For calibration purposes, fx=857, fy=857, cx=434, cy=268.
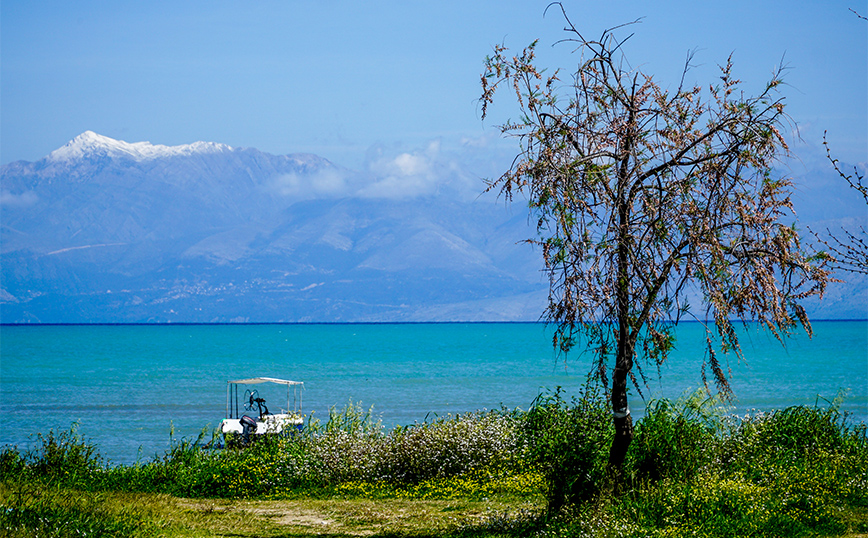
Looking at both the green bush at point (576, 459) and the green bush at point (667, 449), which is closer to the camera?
the green bush at point (576, 459)

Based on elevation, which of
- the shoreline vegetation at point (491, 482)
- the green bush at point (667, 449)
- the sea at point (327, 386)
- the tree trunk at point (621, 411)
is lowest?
the sea at point (327, 386)

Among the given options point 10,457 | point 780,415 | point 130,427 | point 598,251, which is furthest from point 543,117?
point 130,427

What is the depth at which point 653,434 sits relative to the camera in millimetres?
11188

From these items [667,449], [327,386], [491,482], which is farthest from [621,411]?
[327,386]

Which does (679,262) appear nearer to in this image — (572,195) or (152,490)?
(572,195)

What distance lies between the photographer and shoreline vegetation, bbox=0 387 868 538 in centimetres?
968

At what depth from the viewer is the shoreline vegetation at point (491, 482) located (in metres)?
9.68

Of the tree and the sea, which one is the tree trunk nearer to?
the tree

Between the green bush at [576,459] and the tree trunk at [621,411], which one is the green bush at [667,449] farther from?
the tree trunk at [621,411]

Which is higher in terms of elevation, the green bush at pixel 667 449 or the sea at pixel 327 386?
the green bush at pixel 667 449

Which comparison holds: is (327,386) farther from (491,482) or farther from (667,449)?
(667,449)

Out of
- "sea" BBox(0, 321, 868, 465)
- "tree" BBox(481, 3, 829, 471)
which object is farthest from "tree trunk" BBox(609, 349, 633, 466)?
"sea" BBox(0, 321, 868, 465)

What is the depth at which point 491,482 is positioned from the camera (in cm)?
1333

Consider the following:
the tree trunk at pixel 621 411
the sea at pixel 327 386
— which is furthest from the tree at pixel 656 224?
the sea at pixel 327 386
